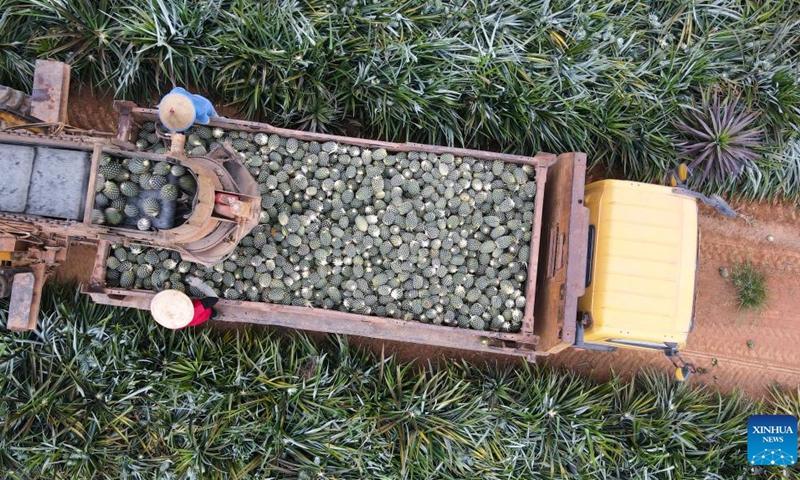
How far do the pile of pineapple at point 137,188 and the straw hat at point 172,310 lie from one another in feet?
1.90

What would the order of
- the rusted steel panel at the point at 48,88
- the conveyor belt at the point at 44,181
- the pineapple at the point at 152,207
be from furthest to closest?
1. the rusted steel panel at the point at 48,88
2. the pineapple at the point at 152,207
3. the conveyor belt at the point at 44,181

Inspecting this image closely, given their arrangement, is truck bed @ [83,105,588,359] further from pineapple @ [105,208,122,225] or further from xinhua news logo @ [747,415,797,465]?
A: xinhua news logo @ [747,415,797,465]

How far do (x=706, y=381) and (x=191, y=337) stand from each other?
561 cm

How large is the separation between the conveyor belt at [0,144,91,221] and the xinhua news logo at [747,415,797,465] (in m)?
6.42

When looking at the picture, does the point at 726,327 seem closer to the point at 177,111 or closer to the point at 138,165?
the point at 177,111

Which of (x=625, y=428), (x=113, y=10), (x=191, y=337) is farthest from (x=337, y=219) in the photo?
(x=625, y=428)

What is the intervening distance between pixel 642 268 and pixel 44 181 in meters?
4.70

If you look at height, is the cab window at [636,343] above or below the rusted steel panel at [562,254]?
below

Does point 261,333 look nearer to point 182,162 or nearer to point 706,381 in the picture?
point 182,162

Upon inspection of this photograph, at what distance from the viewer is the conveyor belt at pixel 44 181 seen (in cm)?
352

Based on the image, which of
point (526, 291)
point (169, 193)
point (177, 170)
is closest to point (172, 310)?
point (169, 193)

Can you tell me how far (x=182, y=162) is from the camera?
11.9 ft

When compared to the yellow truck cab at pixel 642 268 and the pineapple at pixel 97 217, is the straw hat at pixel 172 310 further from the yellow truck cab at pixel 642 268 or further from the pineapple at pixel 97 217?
the yellow truck cab at pixel 642 268

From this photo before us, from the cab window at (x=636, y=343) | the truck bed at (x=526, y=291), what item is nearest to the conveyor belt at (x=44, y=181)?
the truck bed at (x=526, y=291)
